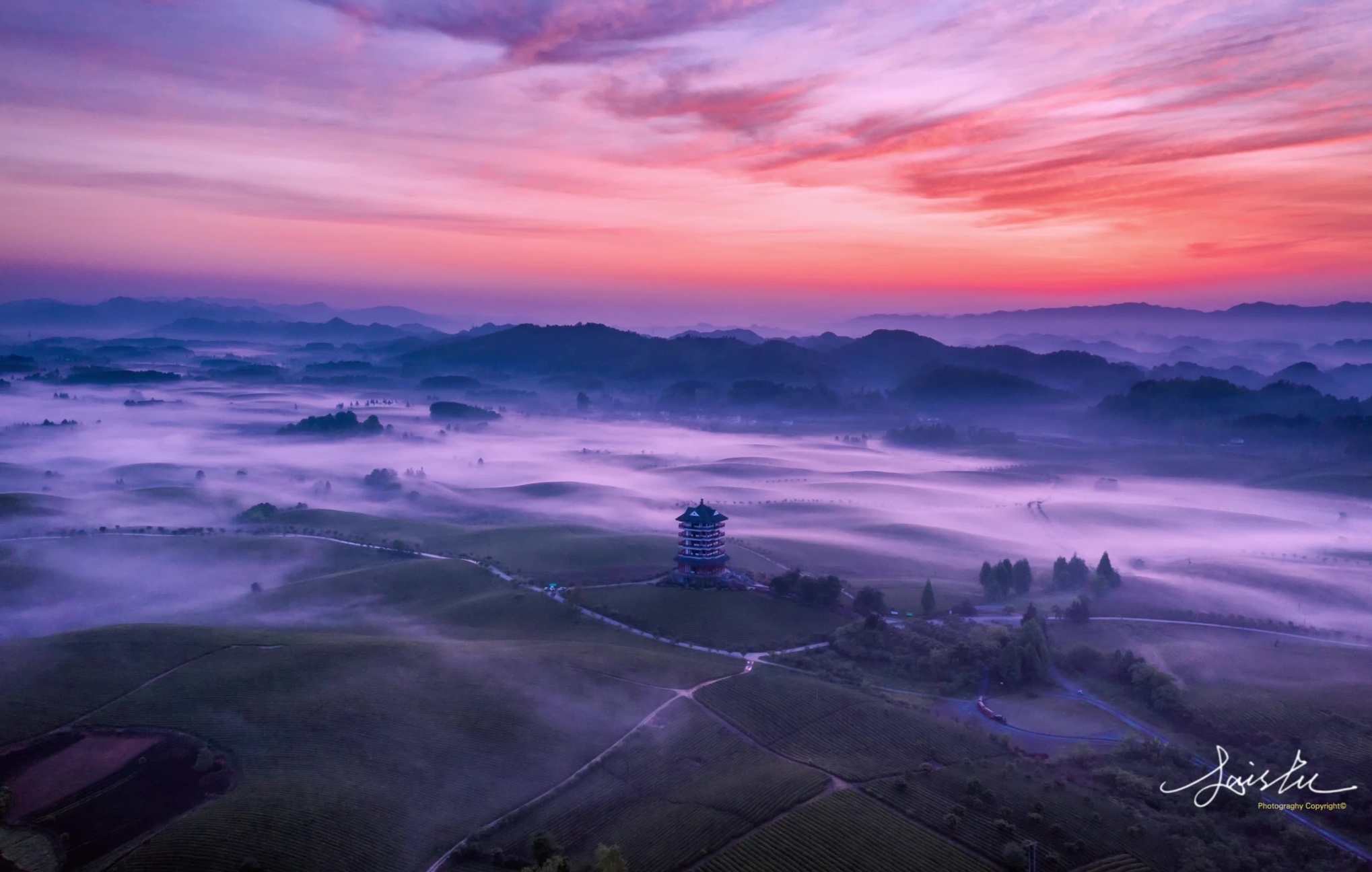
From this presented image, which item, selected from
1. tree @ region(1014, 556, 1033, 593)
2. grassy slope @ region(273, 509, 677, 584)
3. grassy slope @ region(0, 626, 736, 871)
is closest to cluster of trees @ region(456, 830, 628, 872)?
grassy slope @ region(0, 626, 736, 871)

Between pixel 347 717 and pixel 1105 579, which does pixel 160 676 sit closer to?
pixel 347 717

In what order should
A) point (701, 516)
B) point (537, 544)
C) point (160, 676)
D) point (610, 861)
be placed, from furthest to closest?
point (537, 544) < point (701, 516) < point (160, 676) < point (610, 861)

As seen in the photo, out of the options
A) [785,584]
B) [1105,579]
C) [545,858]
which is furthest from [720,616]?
[1105,579]

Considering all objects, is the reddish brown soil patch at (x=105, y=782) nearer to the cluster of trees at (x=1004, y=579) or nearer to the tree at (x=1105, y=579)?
the cluster of trees at (x=1004, y=579)

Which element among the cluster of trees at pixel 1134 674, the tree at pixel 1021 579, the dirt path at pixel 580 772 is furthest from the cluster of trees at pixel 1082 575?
the dirt path at pixel 580 772

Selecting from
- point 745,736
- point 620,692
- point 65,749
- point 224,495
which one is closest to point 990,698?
point 745,736

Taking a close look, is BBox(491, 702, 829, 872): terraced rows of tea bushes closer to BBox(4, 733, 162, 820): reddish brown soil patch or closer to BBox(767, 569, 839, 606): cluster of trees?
BBox(4, 733, 162, 820): reddish brown soil patch
